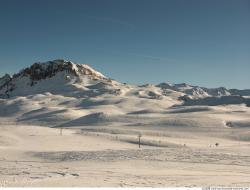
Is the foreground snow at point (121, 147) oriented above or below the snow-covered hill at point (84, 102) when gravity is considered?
below

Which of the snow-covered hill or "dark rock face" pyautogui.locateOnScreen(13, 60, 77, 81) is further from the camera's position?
"dark rock face" pyautogui.locateOnScreen(13, 60, 77, 81)

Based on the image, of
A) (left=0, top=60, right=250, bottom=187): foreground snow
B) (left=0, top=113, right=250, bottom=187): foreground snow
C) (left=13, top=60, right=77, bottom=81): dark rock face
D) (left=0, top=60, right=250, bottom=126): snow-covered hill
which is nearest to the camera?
(left=0, top=113, right=250, bottom=187): foreground snow

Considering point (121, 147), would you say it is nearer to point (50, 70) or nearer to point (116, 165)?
point (116, 165)

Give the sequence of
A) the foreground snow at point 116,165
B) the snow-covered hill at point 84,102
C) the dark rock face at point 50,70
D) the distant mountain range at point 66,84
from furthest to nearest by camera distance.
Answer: the dark rock face at point 50,70 → the distant mountain range at point 66,84 → the snow-covered hill at point 84,102 → the foreground snow at point 116,165

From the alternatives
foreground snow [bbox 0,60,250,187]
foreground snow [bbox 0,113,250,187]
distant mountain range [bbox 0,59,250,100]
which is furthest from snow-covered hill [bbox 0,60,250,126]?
foreground snow [bbox 0,113,250,187]

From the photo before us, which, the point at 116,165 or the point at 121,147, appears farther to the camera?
the point at 121,147

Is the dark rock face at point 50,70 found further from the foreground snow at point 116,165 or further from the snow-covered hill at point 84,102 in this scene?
the foreground snow at point 116,165

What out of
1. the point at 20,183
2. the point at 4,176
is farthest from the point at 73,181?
the point at 4,176

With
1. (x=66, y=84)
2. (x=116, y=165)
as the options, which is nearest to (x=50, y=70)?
(x=66, y=84)

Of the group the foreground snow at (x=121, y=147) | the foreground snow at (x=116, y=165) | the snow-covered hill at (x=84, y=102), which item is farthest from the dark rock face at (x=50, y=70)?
the foreground snow at (x=116, y=165)

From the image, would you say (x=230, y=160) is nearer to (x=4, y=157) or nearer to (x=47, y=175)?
(x=47, y=175)

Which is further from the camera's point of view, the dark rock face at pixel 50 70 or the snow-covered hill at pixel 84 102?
the dark rock face at pixel 50 70

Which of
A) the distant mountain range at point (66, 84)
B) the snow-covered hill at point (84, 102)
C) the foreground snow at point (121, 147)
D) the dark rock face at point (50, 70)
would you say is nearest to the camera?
the foreground snow at point (121, 147)

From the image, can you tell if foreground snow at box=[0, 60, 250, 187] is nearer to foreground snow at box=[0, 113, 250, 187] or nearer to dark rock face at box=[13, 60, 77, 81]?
foreground snow at box=[0, 113, 250, 187]
